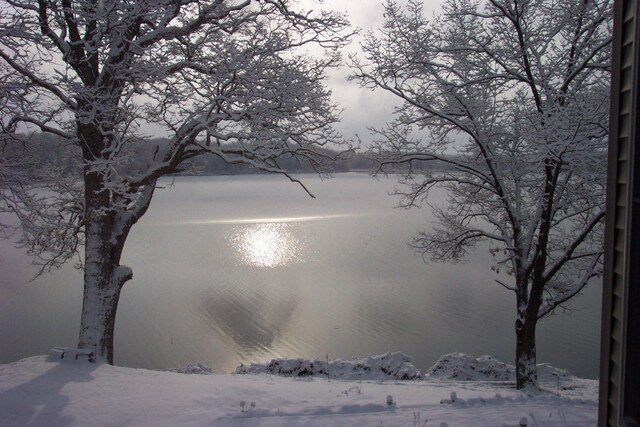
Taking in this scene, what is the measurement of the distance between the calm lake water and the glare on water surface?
0.12m

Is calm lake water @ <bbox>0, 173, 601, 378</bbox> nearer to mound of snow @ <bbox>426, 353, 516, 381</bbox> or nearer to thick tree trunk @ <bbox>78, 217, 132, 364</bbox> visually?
mound of snow @ <bbox>426, 353, 516, 381</bbox>

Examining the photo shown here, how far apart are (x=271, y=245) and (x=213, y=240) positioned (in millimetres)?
3665

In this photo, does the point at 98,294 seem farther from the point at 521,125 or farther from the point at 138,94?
the point at 521,125

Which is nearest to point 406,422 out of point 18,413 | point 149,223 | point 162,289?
point 18,413

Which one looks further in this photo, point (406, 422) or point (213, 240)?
point (213, 240)

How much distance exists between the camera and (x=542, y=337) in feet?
48.9

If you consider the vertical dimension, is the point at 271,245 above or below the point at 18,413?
below

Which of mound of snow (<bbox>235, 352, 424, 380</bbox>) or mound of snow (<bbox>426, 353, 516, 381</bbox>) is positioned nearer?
mound of snow (<bbox>235, 352, 424, 380</bbox>)

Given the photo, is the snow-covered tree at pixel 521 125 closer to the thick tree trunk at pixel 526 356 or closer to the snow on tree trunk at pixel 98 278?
the thick tree trunk at pixel 526 356

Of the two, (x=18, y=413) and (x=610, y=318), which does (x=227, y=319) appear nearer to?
(x=18, y=413)

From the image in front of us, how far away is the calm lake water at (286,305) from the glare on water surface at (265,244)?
0.38ft

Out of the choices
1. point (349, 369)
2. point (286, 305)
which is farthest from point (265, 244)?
point (349, 369)

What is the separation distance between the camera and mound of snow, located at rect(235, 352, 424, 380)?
10711mm

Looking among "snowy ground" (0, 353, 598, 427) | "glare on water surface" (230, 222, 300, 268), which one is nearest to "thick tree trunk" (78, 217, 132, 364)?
"snowy ground" (0, 353, 598, 427)
